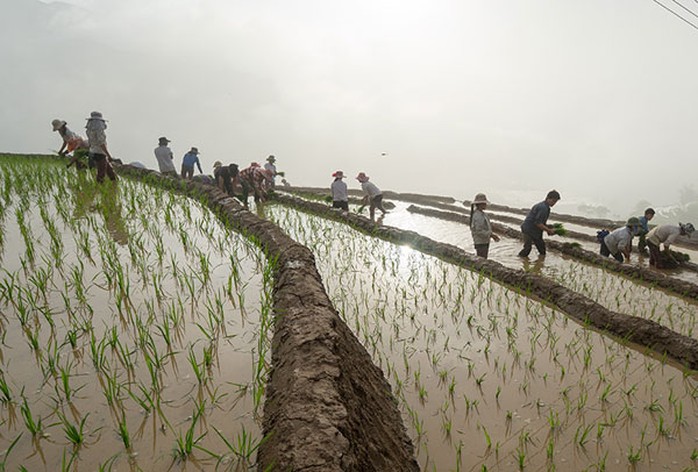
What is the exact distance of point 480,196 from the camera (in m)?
6.26

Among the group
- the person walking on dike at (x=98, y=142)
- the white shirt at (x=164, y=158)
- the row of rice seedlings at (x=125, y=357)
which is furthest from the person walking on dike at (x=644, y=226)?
the white shirt at (x=164, y=158)

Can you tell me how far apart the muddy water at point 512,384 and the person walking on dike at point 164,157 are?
9.28 m

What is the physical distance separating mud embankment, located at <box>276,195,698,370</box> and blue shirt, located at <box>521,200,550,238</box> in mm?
2078

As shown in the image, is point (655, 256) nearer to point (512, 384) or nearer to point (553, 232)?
point (553, 232)

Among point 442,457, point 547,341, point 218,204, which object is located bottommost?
point 442,457

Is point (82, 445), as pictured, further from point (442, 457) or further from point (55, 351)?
point (442, 457)

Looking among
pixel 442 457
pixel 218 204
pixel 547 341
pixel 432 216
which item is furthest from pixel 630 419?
pixel 432 216

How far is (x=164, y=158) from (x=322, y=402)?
1161cm

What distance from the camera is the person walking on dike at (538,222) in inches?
267

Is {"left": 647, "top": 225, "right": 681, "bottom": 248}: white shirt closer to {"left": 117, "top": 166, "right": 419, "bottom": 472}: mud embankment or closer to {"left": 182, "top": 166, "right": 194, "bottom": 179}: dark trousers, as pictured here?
{"left": 117, "top": 166, "right": 419, "bottom": 472}: mud embankment

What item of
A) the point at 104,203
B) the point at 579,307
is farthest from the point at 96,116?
the point at 579,307

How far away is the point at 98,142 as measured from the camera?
7.30m

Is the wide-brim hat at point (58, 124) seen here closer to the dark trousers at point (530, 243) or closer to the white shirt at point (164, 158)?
the white shirt at point (164, 158)

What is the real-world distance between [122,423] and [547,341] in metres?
3.28
